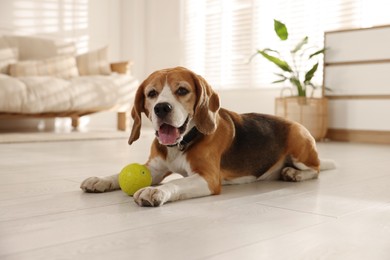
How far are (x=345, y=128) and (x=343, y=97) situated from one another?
334 millimetres

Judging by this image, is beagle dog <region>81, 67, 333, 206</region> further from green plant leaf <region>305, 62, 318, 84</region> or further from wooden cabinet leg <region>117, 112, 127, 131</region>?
wooden cabinet leg <region>117, 112, 127, 131</region>

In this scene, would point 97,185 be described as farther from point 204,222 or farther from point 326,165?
point 326,165

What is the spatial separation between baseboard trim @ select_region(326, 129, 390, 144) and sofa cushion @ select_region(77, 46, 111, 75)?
294 centimetres

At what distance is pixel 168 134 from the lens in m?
1.81

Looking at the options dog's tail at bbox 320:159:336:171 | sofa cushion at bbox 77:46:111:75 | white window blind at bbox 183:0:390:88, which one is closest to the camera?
dog's tail at bbox 320:159:336:171

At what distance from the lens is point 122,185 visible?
1.83 meters

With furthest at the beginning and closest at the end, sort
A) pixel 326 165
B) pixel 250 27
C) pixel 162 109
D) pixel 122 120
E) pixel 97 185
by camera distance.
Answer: pixel 250 27, pixel 122 120, pixel 326 165, pixel 97 185, pixel 162 109

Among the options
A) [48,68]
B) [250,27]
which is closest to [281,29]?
[250,27]

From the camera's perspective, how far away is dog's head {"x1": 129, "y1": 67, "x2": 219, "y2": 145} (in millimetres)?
1762

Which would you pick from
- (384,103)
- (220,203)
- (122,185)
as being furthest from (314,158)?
(384,103)

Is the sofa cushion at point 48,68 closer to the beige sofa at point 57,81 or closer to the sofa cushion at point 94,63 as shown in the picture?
the beige sofa at point 57,81

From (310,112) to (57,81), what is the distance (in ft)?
9.06

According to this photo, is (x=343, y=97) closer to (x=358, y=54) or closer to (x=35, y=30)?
(x=358, y=54)

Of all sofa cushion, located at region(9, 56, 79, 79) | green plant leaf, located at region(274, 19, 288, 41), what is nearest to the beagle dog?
green plant leaf, located at region(274, 19, 288, 41)
